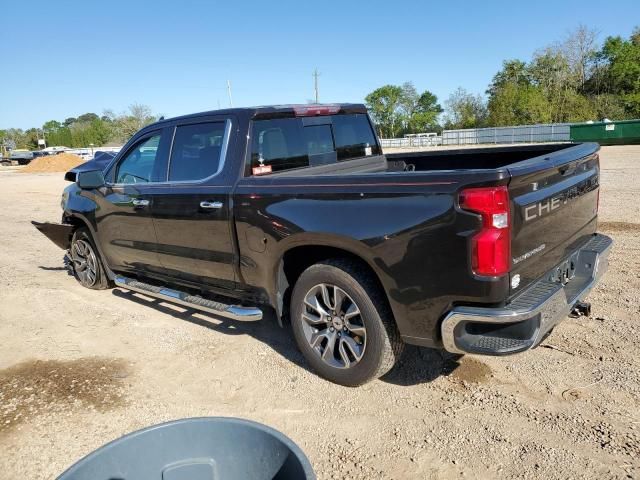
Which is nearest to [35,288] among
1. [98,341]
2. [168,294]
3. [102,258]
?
[102,258]

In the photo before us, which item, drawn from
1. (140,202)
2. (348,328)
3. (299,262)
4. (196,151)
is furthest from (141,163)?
(348,328)

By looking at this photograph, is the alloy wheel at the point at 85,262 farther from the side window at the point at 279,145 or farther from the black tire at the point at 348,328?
the black tire at the point at 348,328

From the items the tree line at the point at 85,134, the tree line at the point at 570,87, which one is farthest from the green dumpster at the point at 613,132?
the tree line at the point at 85,134

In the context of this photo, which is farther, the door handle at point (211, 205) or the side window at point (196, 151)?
the side window at point (196, 151)

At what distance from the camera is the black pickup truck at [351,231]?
2.91 m

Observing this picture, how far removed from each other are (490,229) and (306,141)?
215 cm

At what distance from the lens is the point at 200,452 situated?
1.94 m

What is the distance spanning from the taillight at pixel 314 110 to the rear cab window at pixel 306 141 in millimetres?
35

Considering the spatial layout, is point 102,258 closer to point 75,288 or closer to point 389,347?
point 75,288

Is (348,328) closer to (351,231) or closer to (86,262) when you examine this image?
(351,231)

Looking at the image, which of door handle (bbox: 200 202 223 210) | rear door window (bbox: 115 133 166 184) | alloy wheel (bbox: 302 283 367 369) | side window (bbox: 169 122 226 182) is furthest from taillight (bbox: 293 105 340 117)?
alloy wheel (bbox: 302 283 367 369)

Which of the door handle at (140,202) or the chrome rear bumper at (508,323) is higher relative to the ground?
the door handle at (140,202)

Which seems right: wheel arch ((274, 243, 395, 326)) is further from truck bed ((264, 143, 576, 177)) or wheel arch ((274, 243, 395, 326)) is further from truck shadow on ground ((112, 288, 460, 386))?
truck bed ((264, 143, 576, 177))

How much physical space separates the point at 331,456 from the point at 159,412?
1289 millimetres
